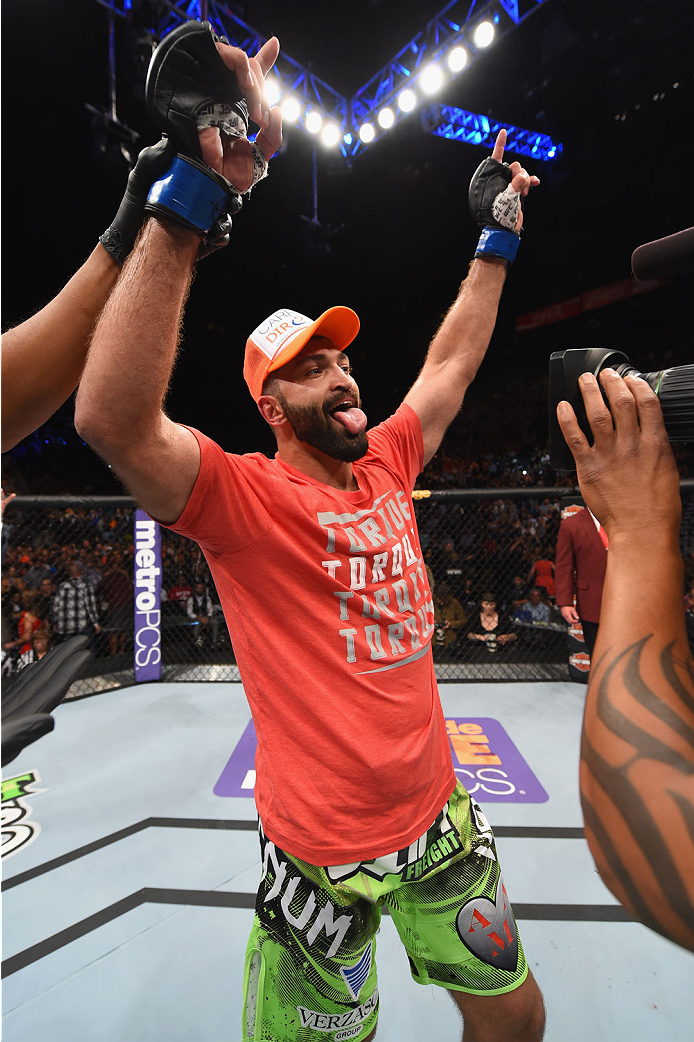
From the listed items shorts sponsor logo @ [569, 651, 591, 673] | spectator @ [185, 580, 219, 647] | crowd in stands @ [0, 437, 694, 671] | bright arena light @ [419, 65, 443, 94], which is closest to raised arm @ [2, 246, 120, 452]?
crowd in stands @ [0, 437, 694, 671]

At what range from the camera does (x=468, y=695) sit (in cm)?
380

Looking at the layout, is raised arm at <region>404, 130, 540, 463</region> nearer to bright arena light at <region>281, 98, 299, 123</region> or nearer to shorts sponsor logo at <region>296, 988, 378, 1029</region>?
shorts sponsor logo at <region>296, 988, 378, 1029</region>

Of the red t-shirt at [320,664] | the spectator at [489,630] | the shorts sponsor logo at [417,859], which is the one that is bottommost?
the spectator at [489,630]

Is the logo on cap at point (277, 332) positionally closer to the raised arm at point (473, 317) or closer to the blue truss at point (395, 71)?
the raised arm at point (473, 317)

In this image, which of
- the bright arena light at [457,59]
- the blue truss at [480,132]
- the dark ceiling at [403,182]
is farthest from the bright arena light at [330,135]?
the bright arena light at [457,59]

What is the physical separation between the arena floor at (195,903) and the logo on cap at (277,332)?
1.87 metres

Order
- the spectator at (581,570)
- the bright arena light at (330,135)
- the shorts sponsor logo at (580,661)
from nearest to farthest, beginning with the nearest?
1. the spectator at (581,570)
2. the shorts sponsor logo at (580,661)
3. the bright arena light at (330,135)

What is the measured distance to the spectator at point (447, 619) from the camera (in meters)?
5.23

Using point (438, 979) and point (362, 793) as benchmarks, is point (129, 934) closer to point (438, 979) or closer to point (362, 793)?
point (438, 979)

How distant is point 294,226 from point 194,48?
8299mm

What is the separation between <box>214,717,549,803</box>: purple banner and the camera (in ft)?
8.08

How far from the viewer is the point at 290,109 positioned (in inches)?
207

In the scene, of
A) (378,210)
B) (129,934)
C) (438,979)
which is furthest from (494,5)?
(129,934)

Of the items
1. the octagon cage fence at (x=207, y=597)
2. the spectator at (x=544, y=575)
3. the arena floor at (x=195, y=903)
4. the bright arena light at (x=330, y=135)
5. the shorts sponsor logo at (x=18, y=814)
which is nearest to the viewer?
the arena floor at (x=195, y=903)
